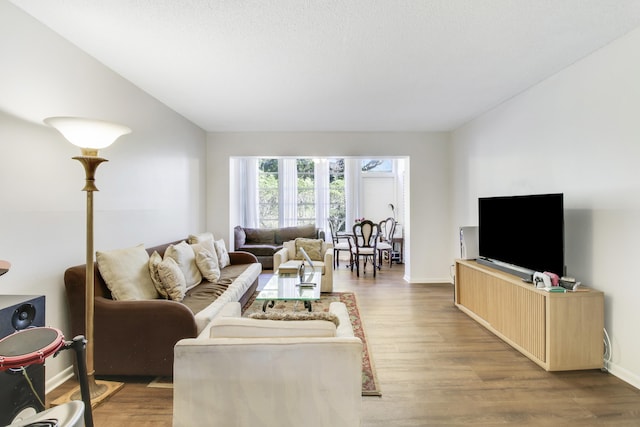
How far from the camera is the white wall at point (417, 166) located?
4875 mm

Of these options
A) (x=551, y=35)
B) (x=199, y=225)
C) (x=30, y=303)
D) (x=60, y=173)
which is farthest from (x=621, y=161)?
(x=199, y=225)

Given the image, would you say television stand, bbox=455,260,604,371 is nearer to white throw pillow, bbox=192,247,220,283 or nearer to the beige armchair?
the beige armchair

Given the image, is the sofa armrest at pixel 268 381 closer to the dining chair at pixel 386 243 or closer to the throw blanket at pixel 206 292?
the throw blanket at pixel 206 292

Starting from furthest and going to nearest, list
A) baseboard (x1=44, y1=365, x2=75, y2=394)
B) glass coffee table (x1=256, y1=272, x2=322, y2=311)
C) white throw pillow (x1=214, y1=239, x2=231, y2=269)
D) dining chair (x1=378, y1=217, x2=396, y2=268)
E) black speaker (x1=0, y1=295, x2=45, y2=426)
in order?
1. dining chair (x1=378, y1=217, x2=396, y2=268)
2. white throw pillow (x1=214, y1=239, x2=231, y2=269)
3. glass coffee table (x1=256, y1=272, x2=322, y2=311)
4. baseboard (x1=44, y1=365, x2=75, y2=394)
5. black speaker (x1=0, y1=295, x2=45, y2=426)

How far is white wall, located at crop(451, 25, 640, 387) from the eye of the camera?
2.11 metres

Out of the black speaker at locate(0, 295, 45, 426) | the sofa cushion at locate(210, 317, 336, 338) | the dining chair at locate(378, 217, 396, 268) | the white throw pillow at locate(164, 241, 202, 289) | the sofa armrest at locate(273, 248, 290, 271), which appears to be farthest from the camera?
the dining chair at locate(378, 217, 396, 268)

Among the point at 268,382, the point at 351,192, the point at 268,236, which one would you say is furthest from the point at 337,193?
the point at 268,382

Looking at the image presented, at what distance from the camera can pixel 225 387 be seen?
1.31 m

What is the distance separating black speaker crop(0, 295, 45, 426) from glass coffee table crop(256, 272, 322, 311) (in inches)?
61.2

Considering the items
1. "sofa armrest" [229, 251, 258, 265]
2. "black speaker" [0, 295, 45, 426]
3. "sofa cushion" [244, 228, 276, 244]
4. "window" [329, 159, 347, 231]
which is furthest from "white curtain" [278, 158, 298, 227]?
"black speaker" [0, 295, 45, 426]

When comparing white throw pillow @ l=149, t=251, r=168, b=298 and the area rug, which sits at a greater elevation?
white throw pillow @ l=149, t=251, r=168, b=298

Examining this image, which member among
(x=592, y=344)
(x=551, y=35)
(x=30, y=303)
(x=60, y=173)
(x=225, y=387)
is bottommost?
(x=592, y=344)

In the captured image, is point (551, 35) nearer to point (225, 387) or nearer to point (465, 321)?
point (465, 321)

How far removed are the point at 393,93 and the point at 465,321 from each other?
2.72 m
